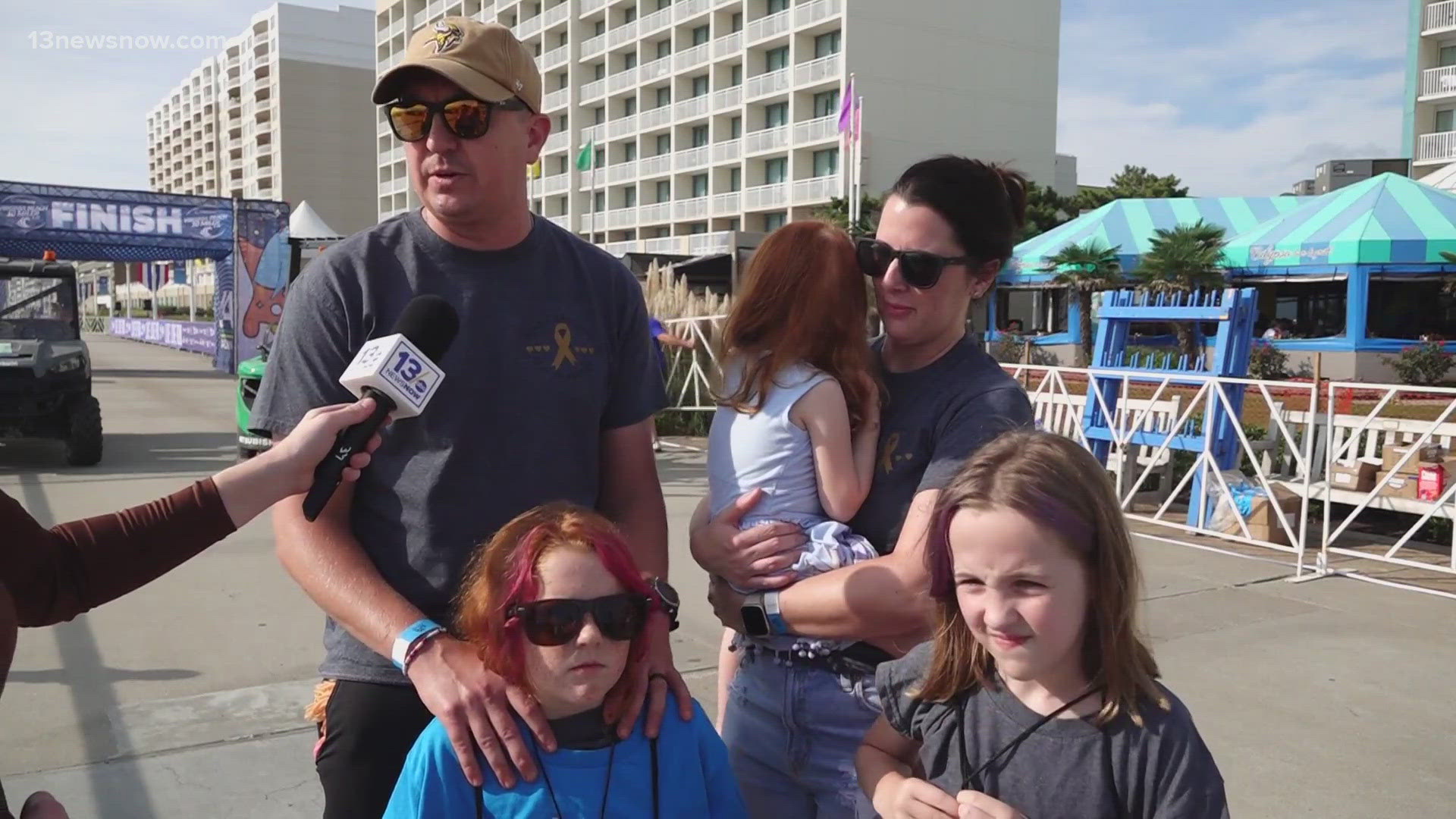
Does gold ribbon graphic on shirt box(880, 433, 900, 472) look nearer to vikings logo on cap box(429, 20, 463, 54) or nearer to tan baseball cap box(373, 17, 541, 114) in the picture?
tan baseball cap box(373, 17, 541, 114)

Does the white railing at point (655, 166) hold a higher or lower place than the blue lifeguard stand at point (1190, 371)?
higher

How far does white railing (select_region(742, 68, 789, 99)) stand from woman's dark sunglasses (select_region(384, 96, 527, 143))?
45.0 metres

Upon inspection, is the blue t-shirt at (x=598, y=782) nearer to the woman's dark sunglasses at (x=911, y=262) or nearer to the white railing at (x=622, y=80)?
the woman's dark sunglasses at (x=911, y=262)

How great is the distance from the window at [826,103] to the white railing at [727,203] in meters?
4.91

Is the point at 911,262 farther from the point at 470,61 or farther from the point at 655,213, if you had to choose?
the point at 655,213

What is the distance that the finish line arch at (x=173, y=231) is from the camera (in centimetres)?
1972

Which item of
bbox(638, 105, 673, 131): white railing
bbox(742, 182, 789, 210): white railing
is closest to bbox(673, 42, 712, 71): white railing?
bbox(638, 105, 673, 131): white railing

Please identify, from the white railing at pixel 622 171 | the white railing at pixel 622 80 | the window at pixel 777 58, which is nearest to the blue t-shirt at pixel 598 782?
the window at pixel 777 58

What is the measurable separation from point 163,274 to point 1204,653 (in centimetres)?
5291

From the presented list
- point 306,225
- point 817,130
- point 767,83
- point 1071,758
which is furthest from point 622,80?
point 1071,758

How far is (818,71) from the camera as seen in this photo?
44031 mm

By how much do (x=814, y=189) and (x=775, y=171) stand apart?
408cm

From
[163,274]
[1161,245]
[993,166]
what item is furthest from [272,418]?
[163,274]

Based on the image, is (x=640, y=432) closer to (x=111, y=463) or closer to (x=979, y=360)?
(x=979, y=360)
